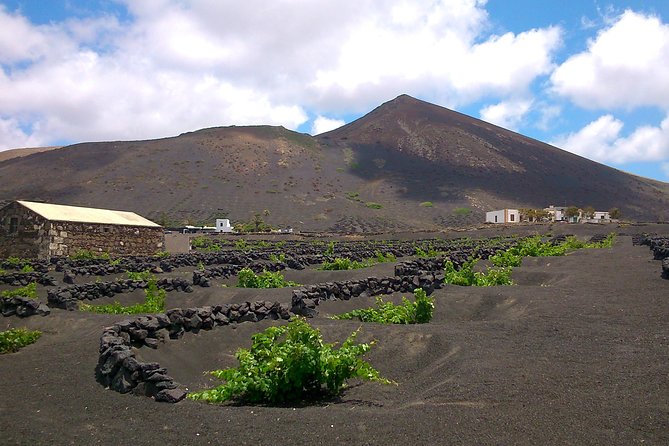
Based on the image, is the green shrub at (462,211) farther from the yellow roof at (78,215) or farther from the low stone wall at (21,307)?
the low stone wall at (21,307)

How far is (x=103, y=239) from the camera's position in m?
32.7

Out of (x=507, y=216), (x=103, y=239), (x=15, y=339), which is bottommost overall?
(x=15, y=339)

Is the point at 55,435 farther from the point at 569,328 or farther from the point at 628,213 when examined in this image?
the point at 628,213

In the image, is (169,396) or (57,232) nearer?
(169,396)

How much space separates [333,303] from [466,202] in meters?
86.2

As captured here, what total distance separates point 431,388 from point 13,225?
2911 cm

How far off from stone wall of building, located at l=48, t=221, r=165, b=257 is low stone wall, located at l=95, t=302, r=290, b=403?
2182 cm

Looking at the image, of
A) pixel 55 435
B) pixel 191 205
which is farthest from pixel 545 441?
pixel 191 205

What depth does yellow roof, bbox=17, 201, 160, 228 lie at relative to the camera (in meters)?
30.3

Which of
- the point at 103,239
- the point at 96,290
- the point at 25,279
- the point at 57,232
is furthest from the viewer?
the point at 103,239

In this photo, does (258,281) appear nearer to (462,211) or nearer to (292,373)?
(292,373)

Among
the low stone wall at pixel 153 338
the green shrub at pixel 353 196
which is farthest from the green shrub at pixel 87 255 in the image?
the green shrub at pixel 353 196

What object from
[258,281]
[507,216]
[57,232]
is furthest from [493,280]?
[507,216]

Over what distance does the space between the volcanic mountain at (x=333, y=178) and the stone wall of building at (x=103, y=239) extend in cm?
3697
